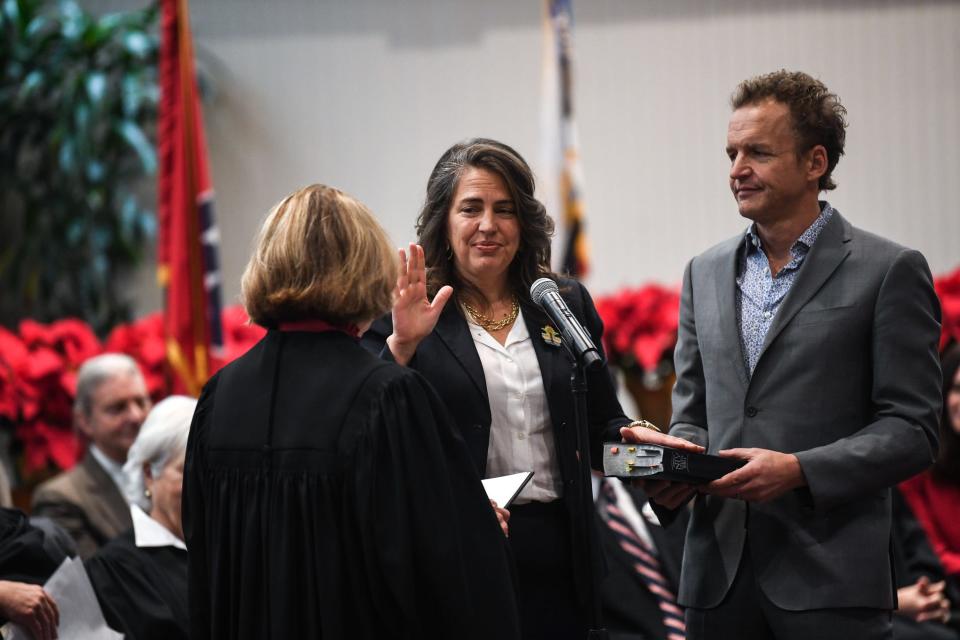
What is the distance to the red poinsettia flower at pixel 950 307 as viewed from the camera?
402 cm

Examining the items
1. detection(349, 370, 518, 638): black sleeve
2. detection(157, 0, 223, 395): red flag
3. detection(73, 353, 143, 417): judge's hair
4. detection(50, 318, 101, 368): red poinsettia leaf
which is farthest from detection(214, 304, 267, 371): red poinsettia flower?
detection(349, 370, 518, 638): black sleeve

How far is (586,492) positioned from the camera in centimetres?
190

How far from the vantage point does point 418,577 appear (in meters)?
1.61

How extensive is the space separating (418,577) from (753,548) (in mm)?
659

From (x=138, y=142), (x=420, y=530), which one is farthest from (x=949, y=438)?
(x=138, y=142)

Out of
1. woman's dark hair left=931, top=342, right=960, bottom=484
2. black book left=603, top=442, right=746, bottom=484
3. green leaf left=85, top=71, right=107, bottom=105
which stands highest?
green leaf left=85, top=71, right=107, bottom=105

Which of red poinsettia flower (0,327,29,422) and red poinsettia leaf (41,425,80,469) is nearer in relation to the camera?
red poinsettia flower (0,327,29,422)

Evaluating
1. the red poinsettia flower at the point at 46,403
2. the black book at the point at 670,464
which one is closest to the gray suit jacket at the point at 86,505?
the red poinsettia flower at the point at 46,403

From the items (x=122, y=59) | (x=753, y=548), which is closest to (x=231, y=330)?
(x=122, y=59)

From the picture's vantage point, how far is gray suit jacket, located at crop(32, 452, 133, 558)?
3568 mm

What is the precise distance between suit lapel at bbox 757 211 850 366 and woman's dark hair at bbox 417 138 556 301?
468 mm

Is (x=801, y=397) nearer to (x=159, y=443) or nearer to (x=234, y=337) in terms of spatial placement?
(x=159, y=443)

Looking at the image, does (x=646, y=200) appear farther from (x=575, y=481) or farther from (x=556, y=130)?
(x=575, y=481)

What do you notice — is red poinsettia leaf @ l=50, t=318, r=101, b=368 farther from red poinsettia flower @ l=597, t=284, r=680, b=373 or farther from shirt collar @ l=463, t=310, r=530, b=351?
shirt collar @ l=463, t=310, r=530, b=351
